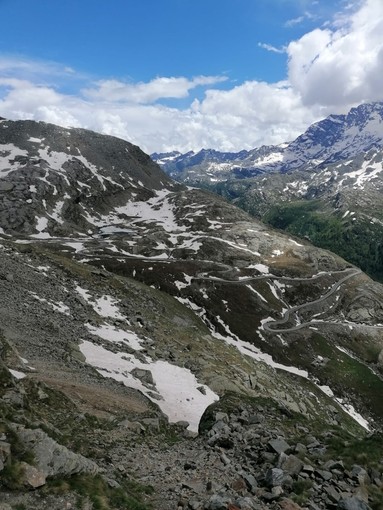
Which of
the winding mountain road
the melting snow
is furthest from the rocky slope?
the winding mountain road

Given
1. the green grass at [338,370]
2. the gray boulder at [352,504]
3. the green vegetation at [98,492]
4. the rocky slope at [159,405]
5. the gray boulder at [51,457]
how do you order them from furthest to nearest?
the green grass at [338,370] < the rocky slope at [159,405] < the gray boulder at [352,504] < the gray boulder at [51,457] < the green vegetation at [98,492]

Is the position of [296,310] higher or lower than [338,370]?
higher

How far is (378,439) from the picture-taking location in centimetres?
2133

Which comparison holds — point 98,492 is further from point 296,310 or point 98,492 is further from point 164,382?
point 296,310

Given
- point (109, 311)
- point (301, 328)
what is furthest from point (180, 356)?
point (301, 328)

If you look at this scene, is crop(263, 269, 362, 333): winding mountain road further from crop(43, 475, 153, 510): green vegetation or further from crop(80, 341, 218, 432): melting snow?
crop(43, 475, 153, 510): green vegetation

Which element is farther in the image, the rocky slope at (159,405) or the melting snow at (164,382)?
the melting snow at (164,382)

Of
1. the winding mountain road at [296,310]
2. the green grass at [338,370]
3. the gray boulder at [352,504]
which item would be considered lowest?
the green grass at [338,370]

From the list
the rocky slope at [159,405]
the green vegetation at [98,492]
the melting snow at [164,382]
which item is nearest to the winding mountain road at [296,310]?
the rocky slope at [159,405]

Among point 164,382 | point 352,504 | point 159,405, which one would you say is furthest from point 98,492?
point 164,382

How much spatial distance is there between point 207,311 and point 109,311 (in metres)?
65.4

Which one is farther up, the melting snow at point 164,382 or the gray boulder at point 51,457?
the gray boulder at point 51,457

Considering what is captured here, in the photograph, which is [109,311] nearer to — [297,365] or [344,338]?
[297,365]

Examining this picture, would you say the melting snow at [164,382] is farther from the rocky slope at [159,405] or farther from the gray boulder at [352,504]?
the gray boulder at [352,504]
